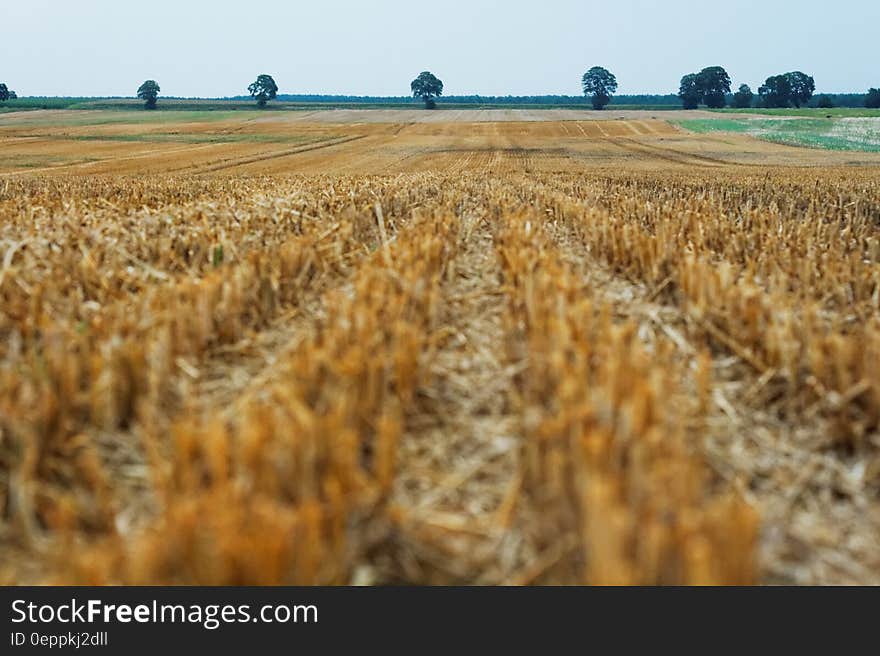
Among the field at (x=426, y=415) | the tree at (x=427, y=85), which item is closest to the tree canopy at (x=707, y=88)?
the tree at (x=427, y=85)

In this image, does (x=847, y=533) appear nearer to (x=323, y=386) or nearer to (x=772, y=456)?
(x=772, y=456)

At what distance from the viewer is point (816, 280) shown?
16.2 ft

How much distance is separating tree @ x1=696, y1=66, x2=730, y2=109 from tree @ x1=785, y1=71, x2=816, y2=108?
1451 centimetres

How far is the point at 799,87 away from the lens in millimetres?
143375

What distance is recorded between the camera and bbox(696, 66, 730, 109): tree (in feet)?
453

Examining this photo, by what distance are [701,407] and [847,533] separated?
0.76 metres

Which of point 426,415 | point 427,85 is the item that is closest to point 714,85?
point 427,85

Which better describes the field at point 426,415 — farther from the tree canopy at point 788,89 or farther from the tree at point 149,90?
the tree canopy at point 788,89

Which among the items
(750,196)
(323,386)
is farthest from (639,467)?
(750,196)

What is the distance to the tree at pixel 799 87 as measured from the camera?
142 meters

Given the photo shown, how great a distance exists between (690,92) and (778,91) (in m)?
17.7

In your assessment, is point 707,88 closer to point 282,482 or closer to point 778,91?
point 778,91

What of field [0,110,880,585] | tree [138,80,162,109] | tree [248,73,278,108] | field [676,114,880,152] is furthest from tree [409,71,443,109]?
field [0,110,880,585]

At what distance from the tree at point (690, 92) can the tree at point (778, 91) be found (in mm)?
13564
